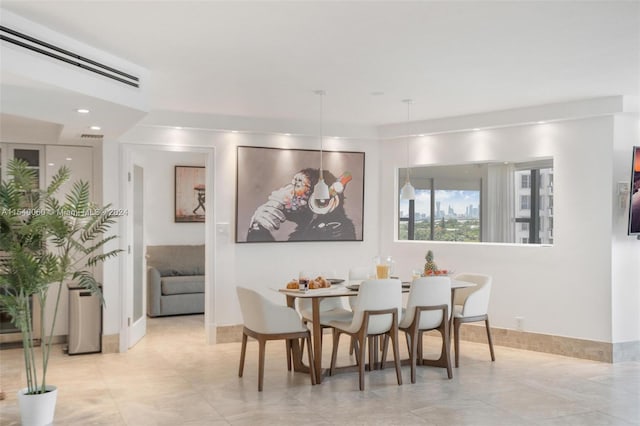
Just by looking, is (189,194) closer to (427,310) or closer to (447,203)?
(447,203)

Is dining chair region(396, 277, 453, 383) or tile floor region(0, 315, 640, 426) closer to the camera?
tile floor region(0, 315, 640, 426)

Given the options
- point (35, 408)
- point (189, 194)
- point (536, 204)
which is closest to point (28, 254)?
point (35, 408)

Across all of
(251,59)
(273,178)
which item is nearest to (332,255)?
(273,178)

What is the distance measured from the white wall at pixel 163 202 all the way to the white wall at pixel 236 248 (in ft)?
7.83

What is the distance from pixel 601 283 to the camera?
6062 mm

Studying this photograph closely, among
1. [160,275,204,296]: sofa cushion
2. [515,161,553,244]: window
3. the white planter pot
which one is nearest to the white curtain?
[515,161,553,244]: window

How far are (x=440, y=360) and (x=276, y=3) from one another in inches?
146

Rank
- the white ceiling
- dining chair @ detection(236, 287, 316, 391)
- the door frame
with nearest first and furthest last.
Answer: the white ceiling < dining chair @ detection(236, 287, 316, 391) < the door frame

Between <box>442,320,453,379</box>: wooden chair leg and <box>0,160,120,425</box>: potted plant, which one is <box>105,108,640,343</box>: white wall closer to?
<box>442,320,453,379</box>: wooden chair leg

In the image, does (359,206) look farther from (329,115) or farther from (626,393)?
(626,393)

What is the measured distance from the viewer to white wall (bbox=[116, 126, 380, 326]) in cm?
687

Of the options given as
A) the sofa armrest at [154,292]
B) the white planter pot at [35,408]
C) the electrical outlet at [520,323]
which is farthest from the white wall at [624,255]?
the sofa armrest at [154,292]

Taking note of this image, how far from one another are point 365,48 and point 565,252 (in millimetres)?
3389

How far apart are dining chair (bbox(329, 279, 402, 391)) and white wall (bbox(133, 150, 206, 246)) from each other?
15.7 feet
